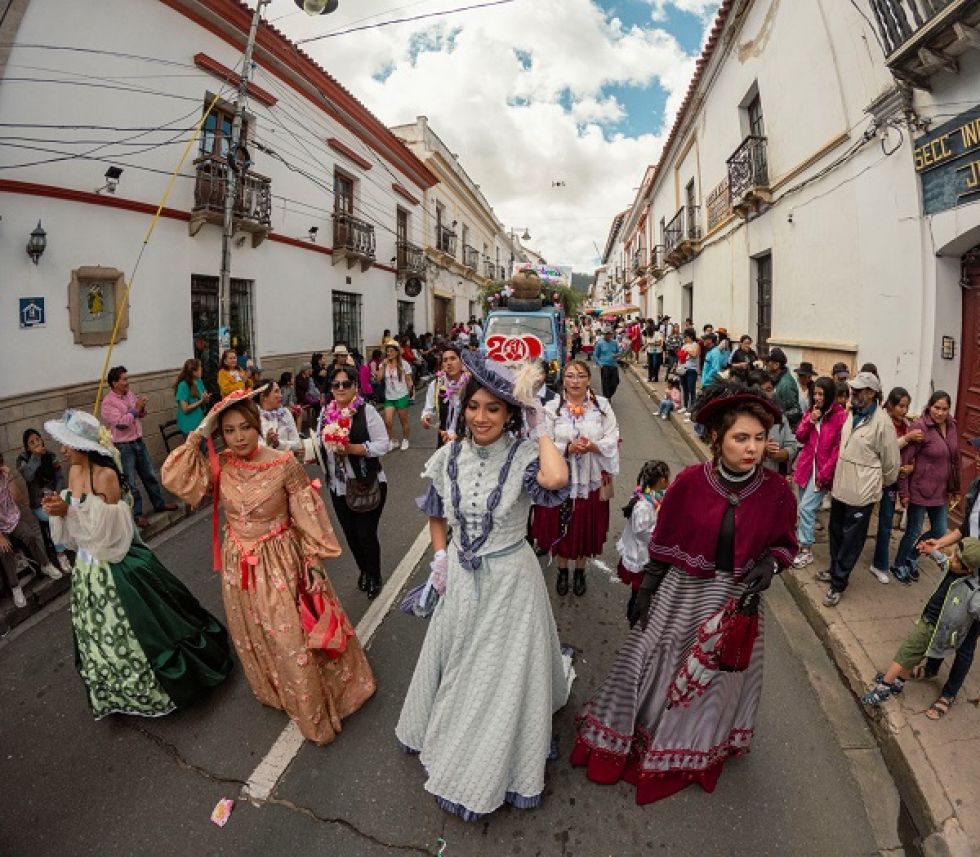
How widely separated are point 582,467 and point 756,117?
10623 millimetres

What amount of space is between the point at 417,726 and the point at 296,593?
0.90 m

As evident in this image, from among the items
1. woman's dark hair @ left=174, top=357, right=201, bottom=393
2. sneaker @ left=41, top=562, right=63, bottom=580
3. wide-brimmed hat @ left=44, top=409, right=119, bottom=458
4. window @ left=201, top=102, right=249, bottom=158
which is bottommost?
sneaker @ left=41, top=562, right=63, bottom=580

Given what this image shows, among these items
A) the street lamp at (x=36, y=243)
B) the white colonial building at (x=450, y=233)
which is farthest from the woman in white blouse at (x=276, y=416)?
the white colonial building at (x=450, y=233)

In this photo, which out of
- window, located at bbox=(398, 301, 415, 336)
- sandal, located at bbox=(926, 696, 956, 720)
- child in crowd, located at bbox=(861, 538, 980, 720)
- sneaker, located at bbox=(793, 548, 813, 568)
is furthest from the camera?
window, located at bbox=(398, 301, 415, 336)

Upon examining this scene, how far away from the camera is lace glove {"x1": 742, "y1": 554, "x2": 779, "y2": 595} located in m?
2.27

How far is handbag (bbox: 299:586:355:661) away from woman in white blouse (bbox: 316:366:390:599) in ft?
4.26

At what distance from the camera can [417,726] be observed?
8.63 feet

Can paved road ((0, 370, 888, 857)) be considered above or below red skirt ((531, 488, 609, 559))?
below

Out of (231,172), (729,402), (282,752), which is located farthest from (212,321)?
(729,402)

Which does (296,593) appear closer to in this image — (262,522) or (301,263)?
(262,522)

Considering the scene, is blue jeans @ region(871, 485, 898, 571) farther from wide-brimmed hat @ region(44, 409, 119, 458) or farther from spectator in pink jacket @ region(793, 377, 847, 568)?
wide-brimmed hat @ region(44, 409, 119, 458)

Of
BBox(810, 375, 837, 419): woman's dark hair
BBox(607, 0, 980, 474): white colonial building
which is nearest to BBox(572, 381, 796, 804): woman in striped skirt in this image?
BBox(810, 375, 837, 419): woman's dark hair

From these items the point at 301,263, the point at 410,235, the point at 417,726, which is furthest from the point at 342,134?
the point at 417,726

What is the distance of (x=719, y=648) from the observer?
236 centimetres
